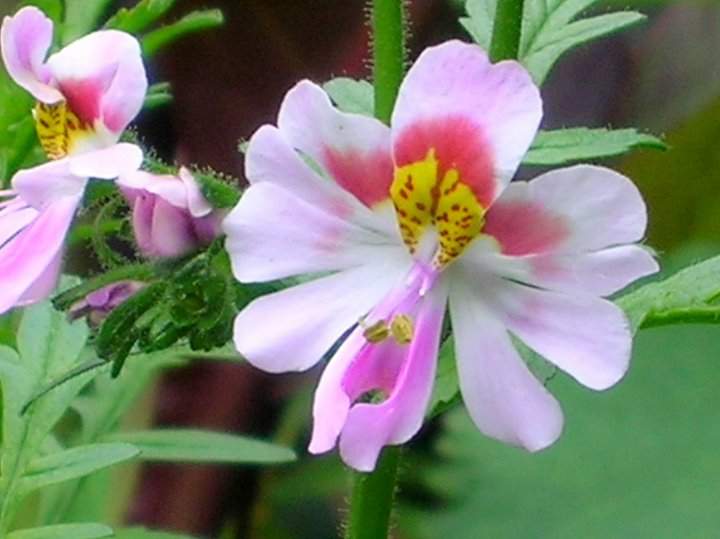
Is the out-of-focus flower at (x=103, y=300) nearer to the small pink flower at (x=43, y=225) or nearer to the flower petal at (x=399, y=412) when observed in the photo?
the small pink flower at (x=43, y=225)

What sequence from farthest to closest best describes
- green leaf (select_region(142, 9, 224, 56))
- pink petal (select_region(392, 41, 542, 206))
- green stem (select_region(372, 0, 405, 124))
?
green leaf (select_region(142, 9, 224, 56)), green stem (select_region(372, 0, 405, 124)), pink petal (select_region(392, 41, 542, 206))

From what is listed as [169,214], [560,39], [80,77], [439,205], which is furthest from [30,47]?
[560,39]

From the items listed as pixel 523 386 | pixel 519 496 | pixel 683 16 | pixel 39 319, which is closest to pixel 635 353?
pixel 519 496

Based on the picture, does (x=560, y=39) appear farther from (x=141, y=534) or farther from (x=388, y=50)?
(x=141, y=534)

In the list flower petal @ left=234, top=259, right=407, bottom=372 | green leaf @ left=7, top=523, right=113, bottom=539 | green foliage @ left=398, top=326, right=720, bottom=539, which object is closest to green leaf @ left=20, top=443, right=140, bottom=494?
green leaf @ left=7, top=523, right=113, bottom=539

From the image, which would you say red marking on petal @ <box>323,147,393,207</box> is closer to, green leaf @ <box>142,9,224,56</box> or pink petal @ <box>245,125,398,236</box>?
pink petal @ <box>245,125,398,236</box>

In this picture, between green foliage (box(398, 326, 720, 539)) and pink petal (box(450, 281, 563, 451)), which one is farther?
green foliage (box(398, 326, 720, 539))

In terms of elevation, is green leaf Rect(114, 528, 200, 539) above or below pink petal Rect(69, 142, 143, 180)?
below

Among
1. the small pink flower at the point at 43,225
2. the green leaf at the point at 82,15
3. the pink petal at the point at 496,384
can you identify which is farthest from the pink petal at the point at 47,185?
the green leaf at the point at 82,15
